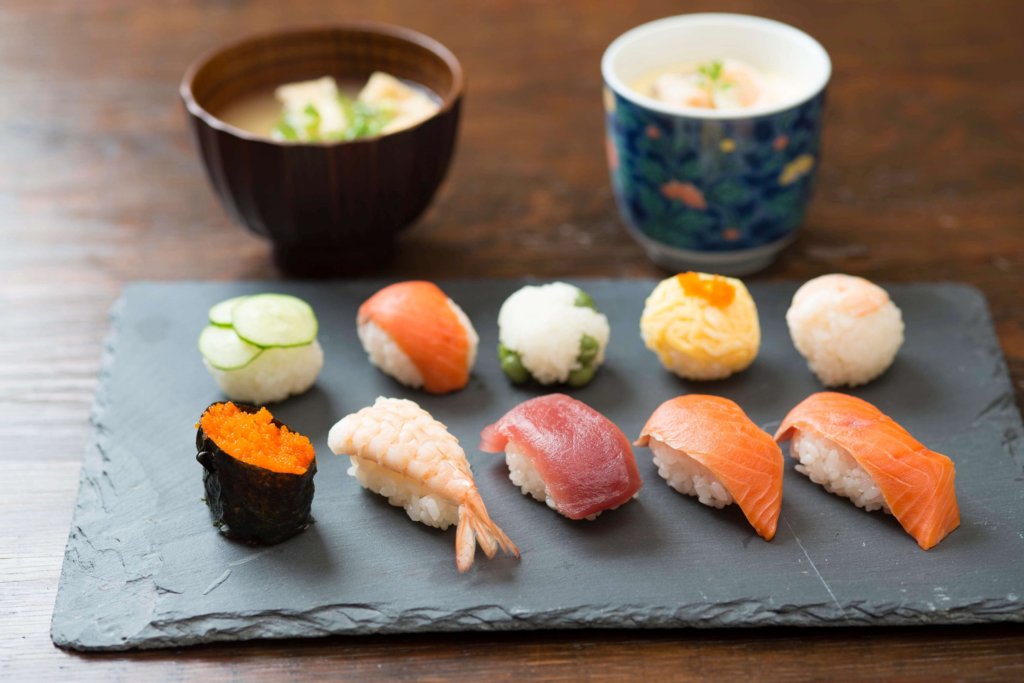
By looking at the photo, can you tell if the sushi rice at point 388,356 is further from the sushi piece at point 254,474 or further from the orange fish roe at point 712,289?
the orange fish roe at point 712,289

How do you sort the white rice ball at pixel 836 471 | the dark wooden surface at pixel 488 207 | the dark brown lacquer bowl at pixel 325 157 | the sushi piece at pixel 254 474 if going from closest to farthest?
1. the dark wooden surface at pixel 488 207
2. the sushi piece at pixel 254 474
3. the white rice ball at pixel 836 471
4. the dark brown lacquer bowl at pixel 325 157

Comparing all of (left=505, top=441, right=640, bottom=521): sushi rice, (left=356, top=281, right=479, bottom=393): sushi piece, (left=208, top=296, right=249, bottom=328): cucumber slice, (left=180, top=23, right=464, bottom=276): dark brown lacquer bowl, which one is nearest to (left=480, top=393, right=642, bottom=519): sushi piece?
(left=505, top=441, right=640, bottom=521): sushi rice

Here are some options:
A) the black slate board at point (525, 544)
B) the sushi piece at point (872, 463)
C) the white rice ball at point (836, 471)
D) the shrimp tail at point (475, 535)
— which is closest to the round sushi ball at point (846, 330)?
the black slate board at point (525, 544)

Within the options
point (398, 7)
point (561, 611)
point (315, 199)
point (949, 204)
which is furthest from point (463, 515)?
point (398, 7)

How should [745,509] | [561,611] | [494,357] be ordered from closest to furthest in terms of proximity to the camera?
[561,611]
[745,509]
[494,357]

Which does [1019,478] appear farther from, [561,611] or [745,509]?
[561,611]

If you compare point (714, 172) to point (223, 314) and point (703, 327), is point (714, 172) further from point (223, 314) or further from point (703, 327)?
point (223, 314)
